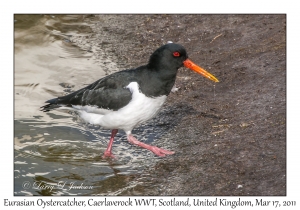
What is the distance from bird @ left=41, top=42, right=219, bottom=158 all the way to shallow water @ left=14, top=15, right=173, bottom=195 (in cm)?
57

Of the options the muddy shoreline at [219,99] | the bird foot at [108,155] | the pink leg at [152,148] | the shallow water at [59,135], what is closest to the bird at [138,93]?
the pink leg at [152,148]

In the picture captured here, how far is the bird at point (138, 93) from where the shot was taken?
691 centimetres

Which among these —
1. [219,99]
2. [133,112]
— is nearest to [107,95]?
[133,112]

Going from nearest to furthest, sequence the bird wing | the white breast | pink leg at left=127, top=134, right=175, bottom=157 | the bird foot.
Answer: the white breast, the bird wing, pink leg at left=127, top=134, right=175, bottom=157, the bird foot

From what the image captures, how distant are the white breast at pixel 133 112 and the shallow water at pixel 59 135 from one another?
1.97 feet

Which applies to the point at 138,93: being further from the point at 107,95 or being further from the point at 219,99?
the point at 219,99

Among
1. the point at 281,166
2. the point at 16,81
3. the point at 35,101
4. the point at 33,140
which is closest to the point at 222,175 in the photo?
the point at 281,166

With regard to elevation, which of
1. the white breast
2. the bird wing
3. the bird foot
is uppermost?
the bird wing

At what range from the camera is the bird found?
6906mm

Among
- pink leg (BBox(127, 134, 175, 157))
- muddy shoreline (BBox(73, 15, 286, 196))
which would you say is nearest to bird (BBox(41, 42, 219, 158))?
pink leg (BBox(127, 134, 175, 157))

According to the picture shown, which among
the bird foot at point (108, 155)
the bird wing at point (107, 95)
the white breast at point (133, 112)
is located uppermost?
the bird wing at point (107, 95)

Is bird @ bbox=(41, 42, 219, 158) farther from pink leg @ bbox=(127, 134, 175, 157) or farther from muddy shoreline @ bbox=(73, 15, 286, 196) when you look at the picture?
muddy shoreline @ bbox=(73, 15, 286, 196)

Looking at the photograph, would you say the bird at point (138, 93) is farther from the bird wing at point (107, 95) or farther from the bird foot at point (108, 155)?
the bird foot at point (108, 155)
